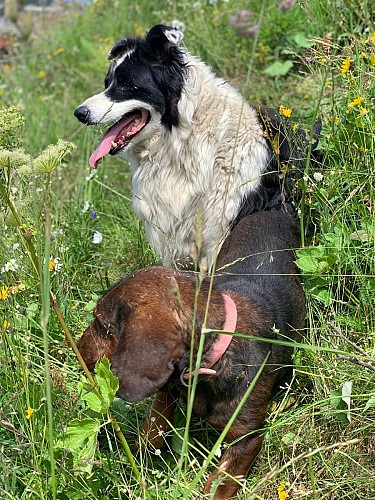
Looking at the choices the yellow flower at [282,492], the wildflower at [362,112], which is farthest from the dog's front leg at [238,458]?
the wildflower at [362,112]

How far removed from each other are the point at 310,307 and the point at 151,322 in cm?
107

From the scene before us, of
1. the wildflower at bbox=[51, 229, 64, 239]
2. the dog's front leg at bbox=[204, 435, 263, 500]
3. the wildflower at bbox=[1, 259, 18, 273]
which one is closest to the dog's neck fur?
the wildflower at bbox=[51, 229, 64, 239]

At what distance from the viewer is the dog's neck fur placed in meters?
3.60

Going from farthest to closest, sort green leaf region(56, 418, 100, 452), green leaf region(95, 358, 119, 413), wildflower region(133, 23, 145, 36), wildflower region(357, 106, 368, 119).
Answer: wildflower region(133, 23, 145, 36), wildflower region(357, 106, 368, 119), green leaf region(56, 418, 100, 452), green leaf region(95, 358, 119, 413)

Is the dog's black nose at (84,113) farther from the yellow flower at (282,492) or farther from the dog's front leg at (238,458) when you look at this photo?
the yellow flower at (282,492)

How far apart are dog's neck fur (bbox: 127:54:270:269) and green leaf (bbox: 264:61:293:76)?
4.73 feet

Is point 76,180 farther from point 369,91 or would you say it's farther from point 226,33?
point 369,91

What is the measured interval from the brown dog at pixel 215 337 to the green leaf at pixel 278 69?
7.62 ft

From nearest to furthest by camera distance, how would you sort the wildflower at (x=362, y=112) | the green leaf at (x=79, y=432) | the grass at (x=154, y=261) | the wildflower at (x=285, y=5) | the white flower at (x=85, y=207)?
the green leaf at (x=79, y=432), the grass at (x=154, y=261), the wildflower at (x=362, y=112), the white flower at (x=85, y=207), the wildflower at (x=285, y=5)

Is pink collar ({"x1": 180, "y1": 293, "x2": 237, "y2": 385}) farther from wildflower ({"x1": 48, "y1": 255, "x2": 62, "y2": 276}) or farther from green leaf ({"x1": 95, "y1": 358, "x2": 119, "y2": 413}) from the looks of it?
wildflower ({"x1": 48, "y1": 255, "x2": 62, "y2": 276})

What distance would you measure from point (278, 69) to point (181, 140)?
184 centimetres

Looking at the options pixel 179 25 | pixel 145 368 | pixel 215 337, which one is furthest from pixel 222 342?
pixel 179 25

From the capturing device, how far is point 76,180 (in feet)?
16.0

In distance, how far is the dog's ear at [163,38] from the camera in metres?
3.50
